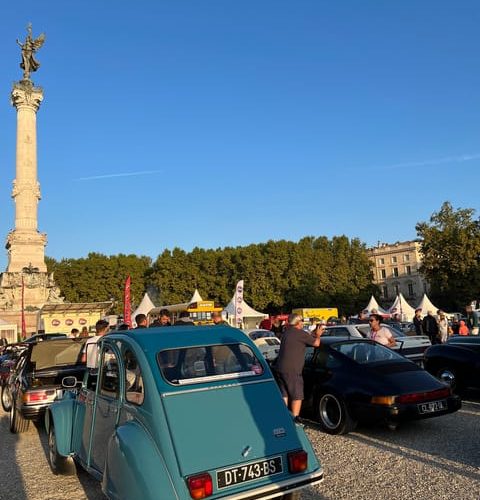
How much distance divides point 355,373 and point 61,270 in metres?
69.2

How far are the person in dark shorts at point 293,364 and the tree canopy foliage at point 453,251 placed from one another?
143ft

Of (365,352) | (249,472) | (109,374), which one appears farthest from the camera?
(365,352)

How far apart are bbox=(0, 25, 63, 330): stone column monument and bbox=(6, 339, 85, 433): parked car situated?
33.2 metres

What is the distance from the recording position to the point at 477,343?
9523mm

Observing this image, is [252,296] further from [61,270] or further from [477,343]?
[477,343]

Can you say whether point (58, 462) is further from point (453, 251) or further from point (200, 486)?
point (453, 251)

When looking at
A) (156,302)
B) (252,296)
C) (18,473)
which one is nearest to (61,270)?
(156,302)

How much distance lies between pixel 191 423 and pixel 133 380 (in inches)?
29.6

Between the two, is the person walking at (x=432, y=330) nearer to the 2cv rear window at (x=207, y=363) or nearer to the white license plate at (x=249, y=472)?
the 2cv rear window at (x=207, y=363)

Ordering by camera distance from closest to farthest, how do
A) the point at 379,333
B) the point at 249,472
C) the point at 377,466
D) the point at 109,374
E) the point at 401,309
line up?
the point at 249,472 < the point at 109,374 < the point at 377,466 < the point at 379,333 < the point at 401,309

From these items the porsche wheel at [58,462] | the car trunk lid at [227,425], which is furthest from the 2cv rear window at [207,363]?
the porsche wheel at [58,462]

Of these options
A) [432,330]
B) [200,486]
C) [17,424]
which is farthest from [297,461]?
[432,330]

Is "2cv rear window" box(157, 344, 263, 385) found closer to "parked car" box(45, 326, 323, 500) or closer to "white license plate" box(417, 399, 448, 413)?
"parked car" box(45, 326, 323, 500)

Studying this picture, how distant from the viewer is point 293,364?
23.8ft
